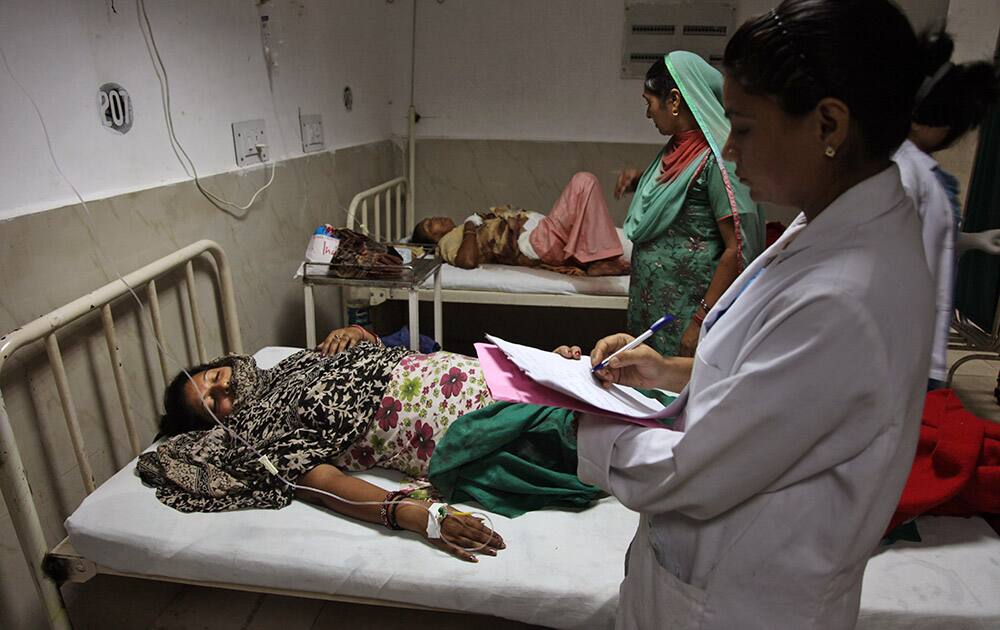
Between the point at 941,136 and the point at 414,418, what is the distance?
1380 mm

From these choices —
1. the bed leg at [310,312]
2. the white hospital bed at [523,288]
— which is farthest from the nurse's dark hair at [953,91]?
the white hospital bed at [523,288]

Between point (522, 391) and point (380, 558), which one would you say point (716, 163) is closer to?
point (522, 391)

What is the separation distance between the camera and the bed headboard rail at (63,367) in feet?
4.38

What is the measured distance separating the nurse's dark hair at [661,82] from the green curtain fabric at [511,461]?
1.10 metres

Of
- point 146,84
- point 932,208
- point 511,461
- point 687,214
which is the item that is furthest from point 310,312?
point 932,208

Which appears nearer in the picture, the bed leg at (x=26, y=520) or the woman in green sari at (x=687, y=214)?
the bed leg at (x=26, y=520)

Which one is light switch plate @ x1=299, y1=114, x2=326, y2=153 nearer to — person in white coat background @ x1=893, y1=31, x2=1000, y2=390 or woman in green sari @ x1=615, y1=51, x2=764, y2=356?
woman in green sari @ x1=615, y1=51, x2=764, y2=356

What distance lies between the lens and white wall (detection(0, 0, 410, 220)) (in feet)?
4.75

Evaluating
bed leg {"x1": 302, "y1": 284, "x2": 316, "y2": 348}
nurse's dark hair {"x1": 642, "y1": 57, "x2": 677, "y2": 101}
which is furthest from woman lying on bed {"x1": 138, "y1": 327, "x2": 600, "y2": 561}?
nurse's dark hair {"x1": 642, "y1": 57, "x2": 677, "y2": 101}

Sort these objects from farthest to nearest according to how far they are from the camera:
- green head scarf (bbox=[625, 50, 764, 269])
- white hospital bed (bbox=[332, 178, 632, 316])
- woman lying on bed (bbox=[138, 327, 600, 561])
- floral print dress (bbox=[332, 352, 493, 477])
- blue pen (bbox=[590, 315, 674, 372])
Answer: white hospital bed (bbox=[332, 178, 632, 316]), green head scarf (bbox=[625, 50, 764, 269]), floral print dress (bbox=[332, 352, 493, 477]), woman lying on bed (bbox=[138, 327, 600, 561]), blue pen (bbox=[590, 315, 674, 372])

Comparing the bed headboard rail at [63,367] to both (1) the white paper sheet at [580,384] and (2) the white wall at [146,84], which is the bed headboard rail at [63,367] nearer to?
(2) the white wall at [146,84]

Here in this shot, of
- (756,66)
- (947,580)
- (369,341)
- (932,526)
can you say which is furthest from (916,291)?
(369,341)

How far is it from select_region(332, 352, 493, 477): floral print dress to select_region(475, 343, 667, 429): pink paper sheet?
2.64 ft

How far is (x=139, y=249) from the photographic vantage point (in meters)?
1.81
